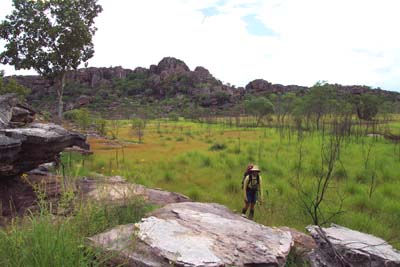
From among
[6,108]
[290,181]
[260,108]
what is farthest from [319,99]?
[6,108]

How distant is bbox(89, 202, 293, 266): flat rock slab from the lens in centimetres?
348

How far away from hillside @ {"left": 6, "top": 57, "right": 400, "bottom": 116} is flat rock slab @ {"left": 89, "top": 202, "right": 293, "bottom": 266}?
63.0m

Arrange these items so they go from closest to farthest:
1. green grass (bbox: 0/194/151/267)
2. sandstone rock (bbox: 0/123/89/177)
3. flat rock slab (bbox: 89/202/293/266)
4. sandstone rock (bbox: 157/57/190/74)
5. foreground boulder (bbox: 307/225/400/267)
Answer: green grass (bbox: 0/194/151/267), flat rock slab (bbox: 89/202/293/266), foreground boulder (bbox: 307/225/400/267), sandstone rock (bbox: 0/123/89/177), sandstone rock (bbox: 157/57/190/74)

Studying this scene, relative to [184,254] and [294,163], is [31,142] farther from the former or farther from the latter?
[294,163]

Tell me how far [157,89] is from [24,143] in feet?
272

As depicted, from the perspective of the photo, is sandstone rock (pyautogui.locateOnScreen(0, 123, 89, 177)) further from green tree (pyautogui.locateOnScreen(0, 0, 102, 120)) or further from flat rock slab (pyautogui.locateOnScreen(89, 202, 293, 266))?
green tree (pyautogui.locateOnScreen(0, 0, 102, 120))

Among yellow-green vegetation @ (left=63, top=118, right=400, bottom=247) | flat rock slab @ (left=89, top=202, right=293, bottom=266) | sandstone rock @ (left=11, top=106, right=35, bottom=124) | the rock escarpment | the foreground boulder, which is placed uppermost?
sandstone rock @ (left=11, top=106, right=35, bottom=124)

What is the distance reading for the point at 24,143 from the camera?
6.60m

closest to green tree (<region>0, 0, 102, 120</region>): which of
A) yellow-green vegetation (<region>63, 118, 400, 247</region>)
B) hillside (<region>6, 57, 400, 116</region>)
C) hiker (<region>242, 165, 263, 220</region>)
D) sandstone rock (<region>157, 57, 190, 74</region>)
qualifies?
yellow-green vegetation (<region>63, 118, 400, 247</region>)

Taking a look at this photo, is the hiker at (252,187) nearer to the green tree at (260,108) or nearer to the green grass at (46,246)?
the green grass at (46,246)

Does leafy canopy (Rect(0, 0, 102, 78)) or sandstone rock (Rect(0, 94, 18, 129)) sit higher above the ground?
leafy canopy (Rect(0, 0, 102, 78))

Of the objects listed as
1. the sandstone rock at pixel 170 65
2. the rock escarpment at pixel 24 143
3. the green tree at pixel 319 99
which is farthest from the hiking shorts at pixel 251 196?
the sandstone rock at pixel 170 65

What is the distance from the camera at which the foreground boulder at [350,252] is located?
4.27m

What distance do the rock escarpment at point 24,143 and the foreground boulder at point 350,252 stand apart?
498 cm
